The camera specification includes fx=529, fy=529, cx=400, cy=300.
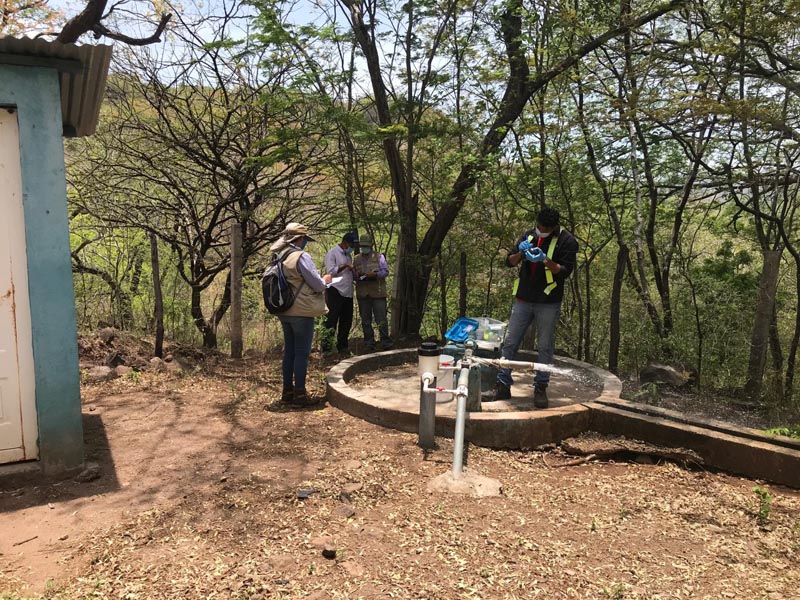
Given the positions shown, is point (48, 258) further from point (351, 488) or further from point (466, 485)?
point (466, 485)

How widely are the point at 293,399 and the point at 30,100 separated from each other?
11.2ft

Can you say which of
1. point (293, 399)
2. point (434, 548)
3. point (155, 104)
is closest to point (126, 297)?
point (155, 104)

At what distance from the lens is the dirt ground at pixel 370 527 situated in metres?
2.64

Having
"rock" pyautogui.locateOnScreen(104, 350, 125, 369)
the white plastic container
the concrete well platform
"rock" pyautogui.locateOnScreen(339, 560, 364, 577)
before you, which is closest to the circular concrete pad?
the concrete well platform

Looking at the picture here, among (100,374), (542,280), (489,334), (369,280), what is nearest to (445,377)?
(489,334)

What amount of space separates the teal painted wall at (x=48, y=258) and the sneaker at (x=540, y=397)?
391 centimetres

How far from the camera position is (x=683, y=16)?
728 cm

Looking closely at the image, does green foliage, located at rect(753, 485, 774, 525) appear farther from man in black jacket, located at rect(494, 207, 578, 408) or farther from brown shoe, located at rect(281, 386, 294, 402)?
brown shoe, located at rect(281, 386, 294, 402)

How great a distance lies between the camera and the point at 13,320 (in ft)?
11.7

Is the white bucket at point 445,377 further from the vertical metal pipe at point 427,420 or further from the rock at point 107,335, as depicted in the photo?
the rock at point 107,335

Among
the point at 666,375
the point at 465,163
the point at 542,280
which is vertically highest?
the point at 465,163

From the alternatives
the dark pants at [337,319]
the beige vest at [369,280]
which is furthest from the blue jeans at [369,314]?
the dark pants at [337,319]

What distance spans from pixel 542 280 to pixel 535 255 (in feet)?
1.10

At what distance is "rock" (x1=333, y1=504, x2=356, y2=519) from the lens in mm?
3301
